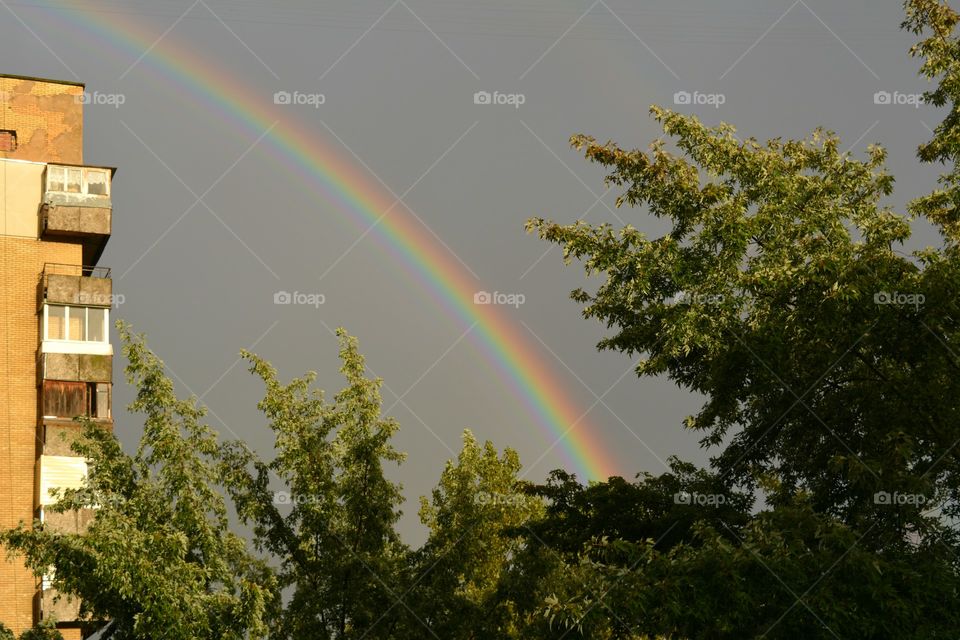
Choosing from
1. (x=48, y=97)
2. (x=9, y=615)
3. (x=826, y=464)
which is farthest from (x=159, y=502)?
(x=48, y=97)

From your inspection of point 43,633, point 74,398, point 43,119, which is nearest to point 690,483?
point 43,633

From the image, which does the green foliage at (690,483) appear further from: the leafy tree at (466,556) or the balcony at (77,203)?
the balcony at (77,203)

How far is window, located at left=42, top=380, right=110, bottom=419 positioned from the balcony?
215 inches

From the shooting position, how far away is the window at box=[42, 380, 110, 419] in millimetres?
39344

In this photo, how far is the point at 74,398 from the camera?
3962cm

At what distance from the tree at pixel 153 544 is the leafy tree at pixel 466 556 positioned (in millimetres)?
3282

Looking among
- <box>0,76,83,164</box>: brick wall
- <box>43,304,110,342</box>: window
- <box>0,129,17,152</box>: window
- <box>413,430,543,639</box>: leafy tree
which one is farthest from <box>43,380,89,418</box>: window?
<box>413,430,543,639</box>: leafy tree

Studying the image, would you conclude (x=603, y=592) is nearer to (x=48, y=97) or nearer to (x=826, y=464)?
(x=826, y=464)

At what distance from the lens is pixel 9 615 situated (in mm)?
36906

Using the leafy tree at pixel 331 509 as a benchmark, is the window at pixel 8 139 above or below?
above

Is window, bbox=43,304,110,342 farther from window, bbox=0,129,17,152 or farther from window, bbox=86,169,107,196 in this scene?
window, bbox=0,129,17,152

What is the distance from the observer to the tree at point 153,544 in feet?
59.8

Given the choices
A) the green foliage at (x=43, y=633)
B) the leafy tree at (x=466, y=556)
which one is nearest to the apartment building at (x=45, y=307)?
the leafy tree at (x=466, y=556)

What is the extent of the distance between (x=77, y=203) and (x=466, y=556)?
23041mm
